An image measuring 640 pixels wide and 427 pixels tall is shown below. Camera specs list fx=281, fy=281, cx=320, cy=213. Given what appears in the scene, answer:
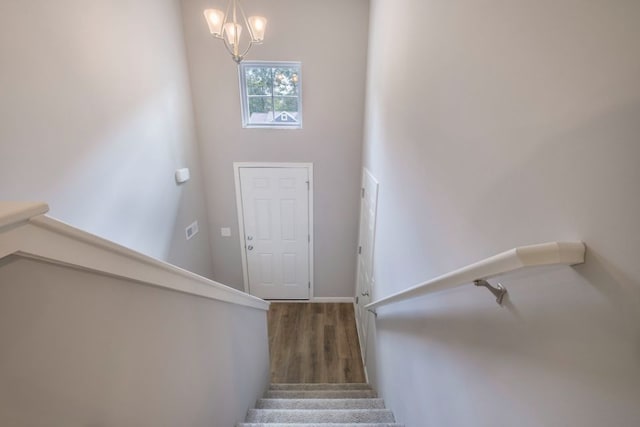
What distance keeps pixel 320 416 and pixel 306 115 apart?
10.0 ft

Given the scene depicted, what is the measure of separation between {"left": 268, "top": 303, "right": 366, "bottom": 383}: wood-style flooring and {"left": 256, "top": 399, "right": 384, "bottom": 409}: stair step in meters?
0.98

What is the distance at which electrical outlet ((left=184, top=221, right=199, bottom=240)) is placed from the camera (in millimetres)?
3375

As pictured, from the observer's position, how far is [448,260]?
1.13 meters

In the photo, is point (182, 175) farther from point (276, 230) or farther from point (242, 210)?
point (276, 230)

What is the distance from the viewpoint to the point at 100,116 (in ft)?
6.64

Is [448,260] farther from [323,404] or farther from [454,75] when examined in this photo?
[323,404]

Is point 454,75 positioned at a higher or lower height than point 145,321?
higher

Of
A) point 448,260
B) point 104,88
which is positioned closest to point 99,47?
point 104,88

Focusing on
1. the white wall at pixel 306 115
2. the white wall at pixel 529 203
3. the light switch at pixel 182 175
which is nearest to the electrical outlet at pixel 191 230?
the white wall at pixel 306 115

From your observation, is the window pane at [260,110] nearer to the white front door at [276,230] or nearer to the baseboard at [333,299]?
the white front door at [276,230]

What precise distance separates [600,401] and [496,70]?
2.69 ft

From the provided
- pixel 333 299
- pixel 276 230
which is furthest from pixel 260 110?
pixel 333 299

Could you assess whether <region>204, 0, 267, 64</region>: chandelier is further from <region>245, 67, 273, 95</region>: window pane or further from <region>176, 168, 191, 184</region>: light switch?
<region>176, 168, 191, 184</region>: light switch

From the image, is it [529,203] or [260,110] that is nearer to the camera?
[529,203]
